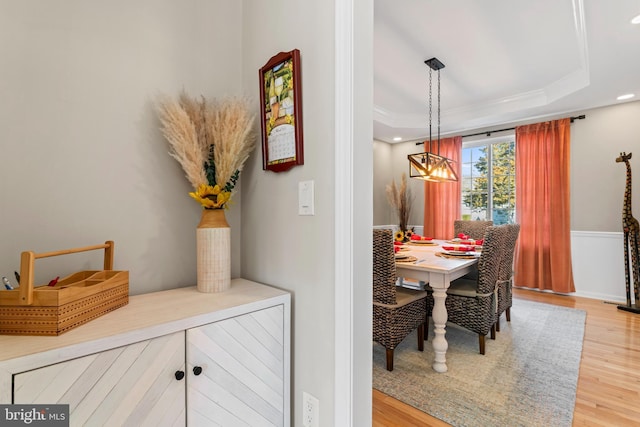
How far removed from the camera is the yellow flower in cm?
119

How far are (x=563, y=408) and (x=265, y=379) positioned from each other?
73.4 inches

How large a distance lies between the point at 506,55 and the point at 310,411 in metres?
3.51

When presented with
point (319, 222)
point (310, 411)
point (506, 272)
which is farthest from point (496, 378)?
point (319, 222)

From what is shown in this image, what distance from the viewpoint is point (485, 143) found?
4984 mm

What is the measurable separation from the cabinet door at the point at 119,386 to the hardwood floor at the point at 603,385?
1278 mm

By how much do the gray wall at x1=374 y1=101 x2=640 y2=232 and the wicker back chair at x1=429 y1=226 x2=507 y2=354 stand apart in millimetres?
2594

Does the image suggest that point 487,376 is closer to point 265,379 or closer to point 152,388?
point 265,379

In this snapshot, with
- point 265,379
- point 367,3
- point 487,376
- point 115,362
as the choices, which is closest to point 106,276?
point 115,362

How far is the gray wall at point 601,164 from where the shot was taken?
147 inches

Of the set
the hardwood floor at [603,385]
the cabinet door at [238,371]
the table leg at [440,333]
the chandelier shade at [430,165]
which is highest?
the chandelier shade at [430,165]

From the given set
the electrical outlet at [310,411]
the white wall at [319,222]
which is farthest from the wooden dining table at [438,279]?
the electrical outlet at [310,411]

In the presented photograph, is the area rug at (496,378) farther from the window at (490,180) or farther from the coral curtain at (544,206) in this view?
the window at (490,180)

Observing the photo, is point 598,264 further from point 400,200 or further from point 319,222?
point 319,222

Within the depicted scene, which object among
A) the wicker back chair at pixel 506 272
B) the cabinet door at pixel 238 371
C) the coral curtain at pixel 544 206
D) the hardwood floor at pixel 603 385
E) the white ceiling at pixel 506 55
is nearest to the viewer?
the cabinet door at pixel 238 371
